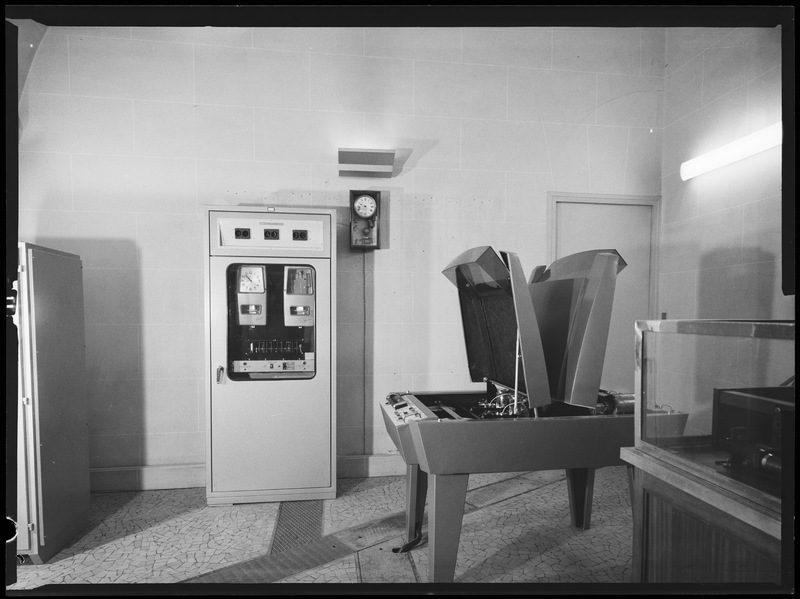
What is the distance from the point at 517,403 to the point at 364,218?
5.95 feet

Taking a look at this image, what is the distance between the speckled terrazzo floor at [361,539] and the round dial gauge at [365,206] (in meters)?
1.99

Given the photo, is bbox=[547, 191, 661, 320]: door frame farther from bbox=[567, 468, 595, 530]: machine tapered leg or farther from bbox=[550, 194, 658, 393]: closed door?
bbox=[567, 468, 595, 530]: machine tapered leg

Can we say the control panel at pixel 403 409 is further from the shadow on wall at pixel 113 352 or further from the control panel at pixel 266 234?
the shadow on wall at pixel 113 352

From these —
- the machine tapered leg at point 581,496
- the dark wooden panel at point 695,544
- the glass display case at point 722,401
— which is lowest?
the machine tapered leg at point 581,496

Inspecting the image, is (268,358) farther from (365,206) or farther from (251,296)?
(365,206)

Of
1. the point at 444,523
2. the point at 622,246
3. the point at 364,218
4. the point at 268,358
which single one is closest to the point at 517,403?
the point at 444,523

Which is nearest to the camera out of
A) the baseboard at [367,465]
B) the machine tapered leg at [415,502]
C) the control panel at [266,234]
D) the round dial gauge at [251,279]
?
the machine tapered leg at [415,502]

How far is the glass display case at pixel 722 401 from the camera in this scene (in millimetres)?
1229

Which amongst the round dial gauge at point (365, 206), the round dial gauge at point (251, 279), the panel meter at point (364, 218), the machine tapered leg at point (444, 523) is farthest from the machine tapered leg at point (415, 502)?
the round dial gauge at point (365, 206)

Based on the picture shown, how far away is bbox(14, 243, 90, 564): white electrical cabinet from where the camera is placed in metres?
2.25

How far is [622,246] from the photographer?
381 centimetres

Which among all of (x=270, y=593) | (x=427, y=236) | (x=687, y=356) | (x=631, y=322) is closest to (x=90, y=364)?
(x=427, y=236)

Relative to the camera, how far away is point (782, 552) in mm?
1162

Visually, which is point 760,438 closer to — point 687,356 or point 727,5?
point 687,356
